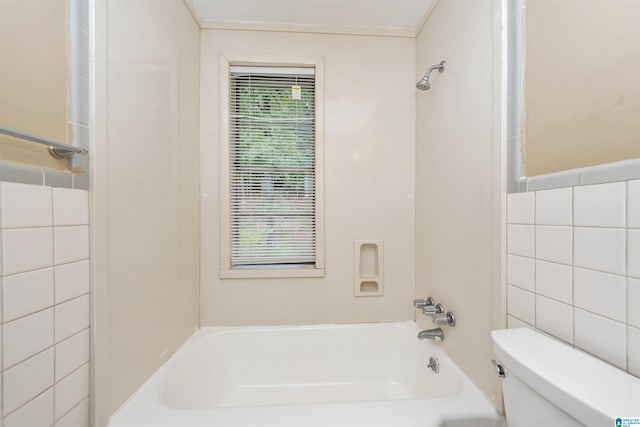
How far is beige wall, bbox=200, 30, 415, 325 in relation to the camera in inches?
64.6

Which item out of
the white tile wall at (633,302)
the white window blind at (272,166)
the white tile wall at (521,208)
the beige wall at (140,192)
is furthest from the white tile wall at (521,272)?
the beige wall at (140,192)

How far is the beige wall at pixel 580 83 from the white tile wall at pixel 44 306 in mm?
1393

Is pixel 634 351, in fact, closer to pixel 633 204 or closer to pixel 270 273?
pixel 633 204

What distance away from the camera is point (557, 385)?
0.53 m

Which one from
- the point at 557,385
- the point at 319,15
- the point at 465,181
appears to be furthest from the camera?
the point at 319,15

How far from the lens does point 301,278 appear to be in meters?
1.66

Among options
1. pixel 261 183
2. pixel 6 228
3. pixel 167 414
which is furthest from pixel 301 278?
pixel 6 228

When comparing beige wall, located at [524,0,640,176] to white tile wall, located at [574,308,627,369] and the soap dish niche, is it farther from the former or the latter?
the soap dish niche

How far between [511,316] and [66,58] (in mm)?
1591

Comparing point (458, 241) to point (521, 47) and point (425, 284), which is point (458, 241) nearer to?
point (425, 284)

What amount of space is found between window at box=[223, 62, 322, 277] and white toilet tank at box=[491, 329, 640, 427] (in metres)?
1.11

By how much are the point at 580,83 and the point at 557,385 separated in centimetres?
73

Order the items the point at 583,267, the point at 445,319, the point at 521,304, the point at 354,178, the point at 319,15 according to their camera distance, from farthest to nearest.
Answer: the point at 354,178 < the point at 319,15 < the point at 445,319 < the point at 521,304 < the point at 583,267

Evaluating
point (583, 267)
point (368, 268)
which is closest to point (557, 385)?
point (583, 267)
